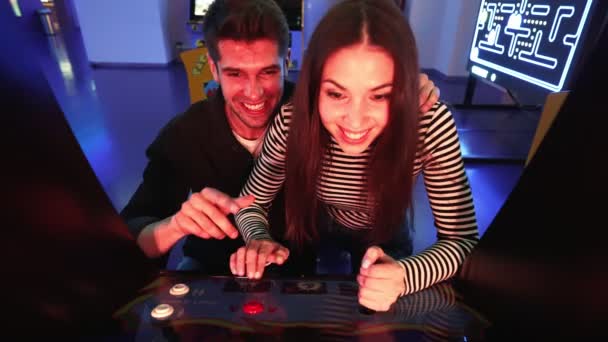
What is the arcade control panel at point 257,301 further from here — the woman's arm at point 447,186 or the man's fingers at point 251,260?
the woman's arm at point 447,186

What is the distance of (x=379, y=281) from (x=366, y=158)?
39cm

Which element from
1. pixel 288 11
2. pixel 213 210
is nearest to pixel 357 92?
pixel 213 210

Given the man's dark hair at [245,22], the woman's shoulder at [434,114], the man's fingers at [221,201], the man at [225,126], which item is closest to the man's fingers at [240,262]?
the man's fingers at [221,201]

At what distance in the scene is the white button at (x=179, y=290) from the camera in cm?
48

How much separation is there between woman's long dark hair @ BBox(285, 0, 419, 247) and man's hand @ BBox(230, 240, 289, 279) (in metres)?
0.21

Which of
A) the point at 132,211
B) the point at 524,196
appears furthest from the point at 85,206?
the point at 132,211

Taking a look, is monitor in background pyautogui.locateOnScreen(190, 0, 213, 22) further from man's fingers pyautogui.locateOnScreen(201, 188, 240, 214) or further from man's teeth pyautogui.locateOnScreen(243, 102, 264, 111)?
man's fingers pyautogui.locateOnScreen(201, 188, 240, 214)

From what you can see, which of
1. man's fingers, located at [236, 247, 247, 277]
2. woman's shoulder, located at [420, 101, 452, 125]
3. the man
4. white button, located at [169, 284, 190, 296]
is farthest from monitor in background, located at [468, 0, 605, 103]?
white button, located at [169, 284, 190, 296]

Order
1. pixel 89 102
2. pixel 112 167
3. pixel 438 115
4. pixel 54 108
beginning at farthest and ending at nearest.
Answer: pixel 89 102 < pixel 112 167 < pixel 438 115 < pixel 54 108

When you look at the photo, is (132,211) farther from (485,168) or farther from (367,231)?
(485,168)

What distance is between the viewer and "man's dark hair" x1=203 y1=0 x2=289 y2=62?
3.16 ft

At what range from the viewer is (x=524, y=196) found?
1.22 feet

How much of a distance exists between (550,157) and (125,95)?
394cm

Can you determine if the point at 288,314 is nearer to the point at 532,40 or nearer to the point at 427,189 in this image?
the point at 427,189
